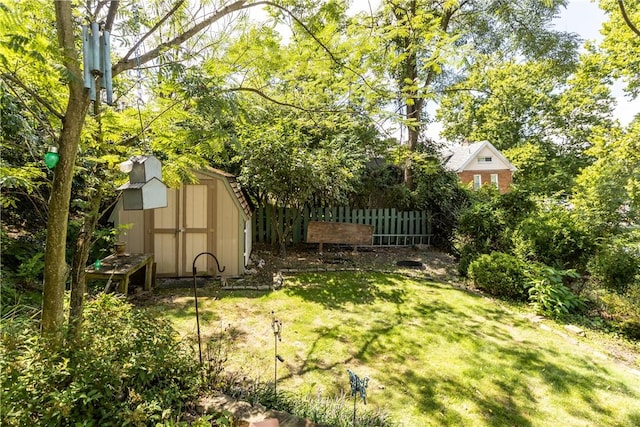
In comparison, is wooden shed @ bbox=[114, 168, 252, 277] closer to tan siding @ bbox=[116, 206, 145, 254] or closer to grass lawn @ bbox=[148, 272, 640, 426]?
tan siding @ bbox=[116, 206, 145, 254]

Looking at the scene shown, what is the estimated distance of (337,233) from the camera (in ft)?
29.6

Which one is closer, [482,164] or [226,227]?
[226,227]

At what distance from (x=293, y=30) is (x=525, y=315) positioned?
18.5 ft

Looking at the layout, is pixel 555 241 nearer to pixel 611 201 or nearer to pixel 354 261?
pixel 611 201

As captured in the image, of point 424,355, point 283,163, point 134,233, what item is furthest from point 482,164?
point 134,233

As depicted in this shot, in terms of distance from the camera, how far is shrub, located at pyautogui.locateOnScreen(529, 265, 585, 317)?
5.29 m

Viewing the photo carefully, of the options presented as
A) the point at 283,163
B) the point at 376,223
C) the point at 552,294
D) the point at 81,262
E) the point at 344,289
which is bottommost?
the point at 344,289

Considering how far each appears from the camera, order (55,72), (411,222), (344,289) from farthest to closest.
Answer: (411,222), (344,289), (55,72)

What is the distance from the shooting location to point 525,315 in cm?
538

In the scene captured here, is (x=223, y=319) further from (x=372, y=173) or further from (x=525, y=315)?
(x=372, y=173)

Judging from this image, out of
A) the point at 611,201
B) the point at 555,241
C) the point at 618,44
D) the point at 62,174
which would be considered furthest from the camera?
the point at 618,44

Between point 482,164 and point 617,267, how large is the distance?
67.2 ft

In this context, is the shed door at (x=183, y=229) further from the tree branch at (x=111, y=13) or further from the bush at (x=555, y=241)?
the bush at (x=555, y=241)

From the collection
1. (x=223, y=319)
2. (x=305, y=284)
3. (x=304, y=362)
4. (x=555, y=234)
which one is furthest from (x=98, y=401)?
(x=555, y=234)
